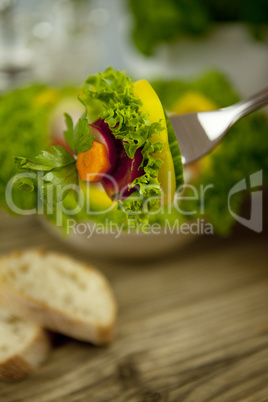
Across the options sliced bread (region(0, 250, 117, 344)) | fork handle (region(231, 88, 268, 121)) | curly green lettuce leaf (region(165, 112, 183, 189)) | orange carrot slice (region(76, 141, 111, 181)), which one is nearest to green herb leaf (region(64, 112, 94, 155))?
orange carrot slice (region(76, 141, 111, 181))

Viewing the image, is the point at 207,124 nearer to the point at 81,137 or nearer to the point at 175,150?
the point at 175,150

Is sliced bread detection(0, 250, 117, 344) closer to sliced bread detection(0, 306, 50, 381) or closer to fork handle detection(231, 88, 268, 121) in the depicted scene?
sliced bread detection(0, 306, 50, 381)

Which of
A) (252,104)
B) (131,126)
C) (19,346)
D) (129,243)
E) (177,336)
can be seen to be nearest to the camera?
(131,126)

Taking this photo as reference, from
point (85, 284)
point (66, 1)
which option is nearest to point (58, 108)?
point (85, 284)

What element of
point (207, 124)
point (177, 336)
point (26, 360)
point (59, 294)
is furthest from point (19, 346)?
point (207, 124)

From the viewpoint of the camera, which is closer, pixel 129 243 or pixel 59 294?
pixel 59 294

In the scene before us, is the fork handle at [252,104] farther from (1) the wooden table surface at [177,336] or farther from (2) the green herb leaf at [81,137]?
(1) the wooden table surface at [177,336]

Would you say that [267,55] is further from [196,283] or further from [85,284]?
[85,284]
